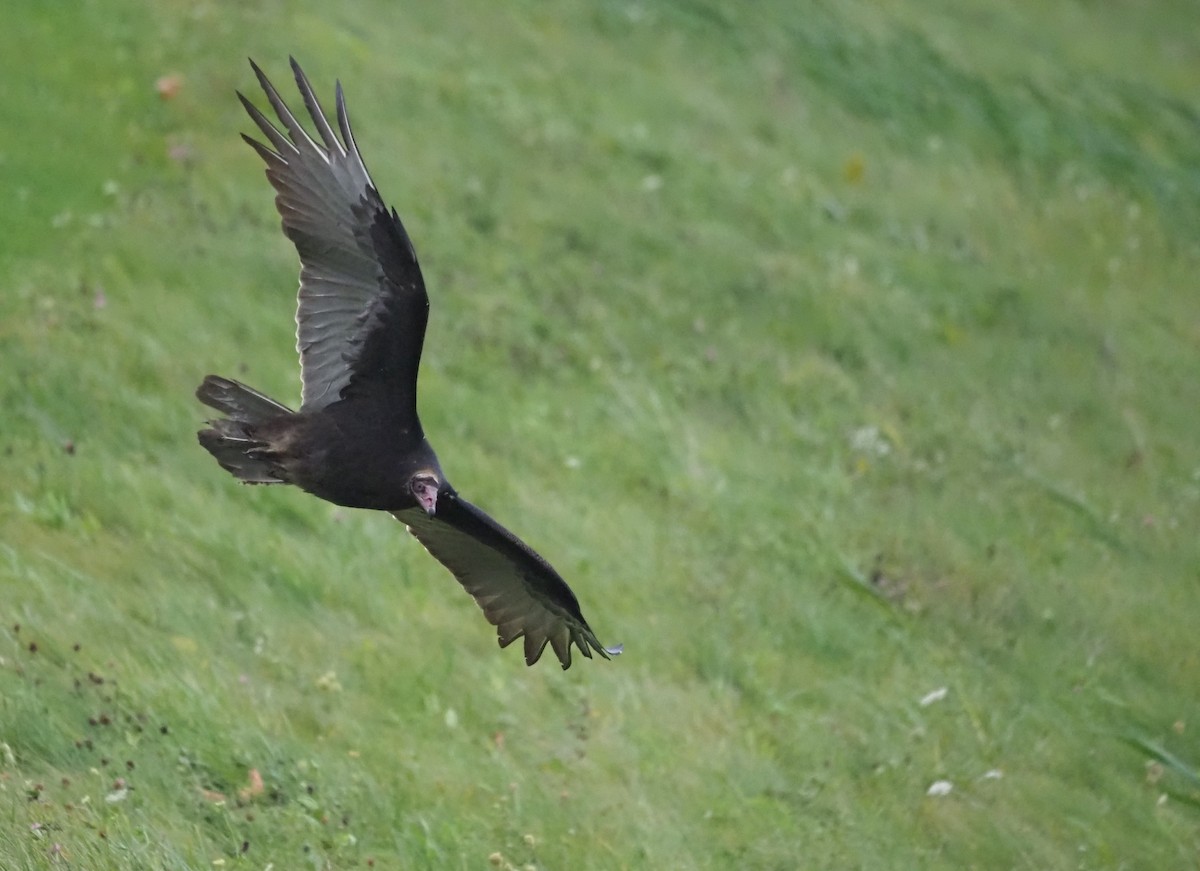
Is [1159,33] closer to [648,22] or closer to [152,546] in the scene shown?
[648,22]

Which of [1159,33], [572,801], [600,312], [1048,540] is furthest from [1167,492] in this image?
[1159,33]

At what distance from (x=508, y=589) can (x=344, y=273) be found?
1.60 meters

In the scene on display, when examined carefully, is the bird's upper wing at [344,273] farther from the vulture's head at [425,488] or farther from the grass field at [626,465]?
the grass field at [626,465]

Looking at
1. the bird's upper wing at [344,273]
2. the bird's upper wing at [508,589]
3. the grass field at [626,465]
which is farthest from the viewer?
the grass field at [626,465]

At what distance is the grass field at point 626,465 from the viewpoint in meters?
6.96

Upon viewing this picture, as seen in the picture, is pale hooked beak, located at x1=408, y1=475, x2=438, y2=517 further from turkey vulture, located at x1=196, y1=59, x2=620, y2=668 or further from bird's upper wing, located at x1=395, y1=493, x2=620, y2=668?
bird's upper wing, located at x1=395, y1=493, x2=620, y2=668

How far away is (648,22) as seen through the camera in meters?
15.6

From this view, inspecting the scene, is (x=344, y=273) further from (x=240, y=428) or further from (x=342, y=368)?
(x=240, y=428)

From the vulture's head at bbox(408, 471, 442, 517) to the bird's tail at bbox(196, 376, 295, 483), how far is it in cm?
51

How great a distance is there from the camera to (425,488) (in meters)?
6.07

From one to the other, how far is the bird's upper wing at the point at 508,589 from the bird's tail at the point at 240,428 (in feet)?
2.51

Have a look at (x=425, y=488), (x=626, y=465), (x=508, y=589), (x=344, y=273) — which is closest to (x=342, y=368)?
(x=344, y=273)

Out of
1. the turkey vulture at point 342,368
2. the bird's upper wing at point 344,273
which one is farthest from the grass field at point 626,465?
the bird's upper wing at point 344,273

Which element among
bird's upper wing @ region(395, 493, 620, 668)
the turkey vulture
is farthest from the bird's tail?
bird's upper wing @ region(395, 493, 620, 668)
